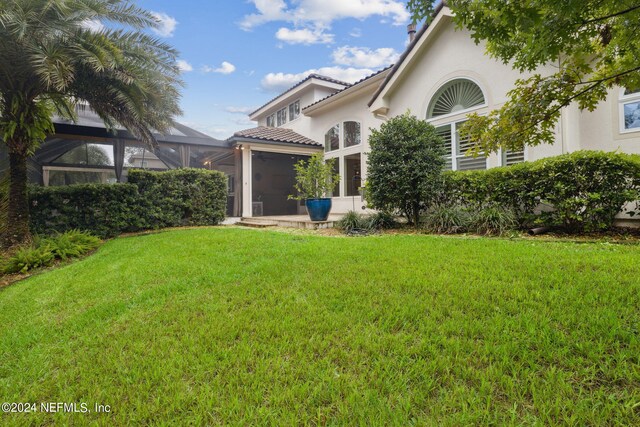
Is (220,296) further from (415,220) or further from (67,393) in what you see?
(415,220)

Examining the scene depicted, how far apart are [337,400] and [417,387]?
483 mm

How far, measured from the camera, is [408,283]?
3266 millimetres

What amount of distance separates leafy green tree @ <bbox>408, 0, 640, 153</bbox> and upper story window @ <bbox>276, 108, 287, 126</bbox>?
1596 cm

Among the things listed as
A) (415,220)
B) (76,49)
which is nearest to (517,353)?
(415,220)

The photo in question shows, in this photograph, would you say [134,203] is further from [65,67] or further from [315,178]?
[315,178]

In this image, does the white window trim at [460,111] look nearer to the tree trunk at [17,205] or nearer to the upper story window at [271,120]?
the tree trunk at [17,205]

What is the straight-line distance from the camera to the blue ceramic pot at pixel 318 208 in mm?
9414

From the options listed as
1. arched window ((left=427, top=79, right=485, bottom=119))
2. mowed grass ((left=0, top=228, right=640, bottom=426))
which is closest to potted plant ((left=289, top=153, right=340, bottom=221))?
arched window ((left=427, top=79, right=485, bottom=119))

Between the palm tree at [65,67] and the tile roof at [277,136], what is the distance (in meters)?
4.44

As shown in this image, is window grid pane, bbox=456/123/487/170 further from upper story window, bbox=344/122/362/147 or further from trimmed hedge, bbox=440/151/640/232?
upper story window, bbox=344/122/362/147

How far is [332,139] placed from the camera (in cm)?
1388

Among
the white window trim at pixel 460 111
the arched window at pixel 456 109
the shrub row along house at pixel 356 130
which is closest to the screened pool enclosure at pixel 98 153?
the shrub row along house at pixel 356 130

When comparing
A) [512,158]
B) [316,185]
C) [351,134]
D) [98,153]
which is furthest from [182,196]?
[512,158]

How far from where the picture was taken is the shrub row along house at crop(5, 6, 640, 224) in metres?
6.60
